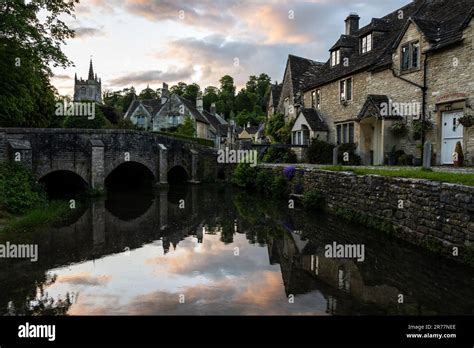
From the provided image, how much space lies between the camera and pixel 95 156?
2444 centimetres

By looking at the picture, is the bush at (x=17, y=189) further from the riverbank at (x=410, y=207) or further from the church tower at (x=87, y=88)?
the church tower at (x=87, y=88)

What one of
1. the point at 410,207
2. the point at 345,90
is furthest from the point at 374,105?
the point at 410,207

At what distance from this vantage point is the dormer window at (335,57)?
28.7 m

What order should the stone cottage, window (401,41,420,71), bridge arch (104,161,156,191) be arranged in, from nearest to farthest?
the stone cottage, window (401,41,420,71), bridge arch (104,161,156,191)

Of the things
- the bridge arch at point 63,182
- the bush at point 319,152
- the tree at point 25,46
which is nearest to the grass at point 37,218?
the tree at point 25,46

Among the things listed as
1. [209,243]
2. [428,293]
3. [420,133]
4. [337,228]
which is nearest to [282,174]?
[420,133]

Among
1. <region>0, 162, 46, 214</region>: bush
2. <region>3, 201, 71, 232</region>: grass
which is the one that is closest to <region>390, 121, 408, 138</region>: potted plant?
<region>3, 201, 71, 232</region>: grass

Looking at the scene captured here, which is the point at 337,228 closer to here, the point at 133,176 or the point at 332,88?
the point at 332,88

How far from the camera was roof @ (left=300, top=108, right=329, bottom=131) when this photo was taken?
28.5m

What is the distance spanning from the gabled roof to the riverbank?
11.7 metres

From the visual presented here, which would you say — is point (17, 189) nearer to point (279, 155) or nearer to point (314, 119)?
point (279, 155)

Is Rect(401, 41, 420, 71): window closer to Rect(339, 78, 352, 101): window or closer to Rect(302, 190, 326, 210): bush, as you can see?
Rect(339, 78, 352, 101): window

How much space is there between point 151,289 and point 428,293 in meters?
5.26

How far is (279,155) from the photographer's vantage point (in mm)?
31297
